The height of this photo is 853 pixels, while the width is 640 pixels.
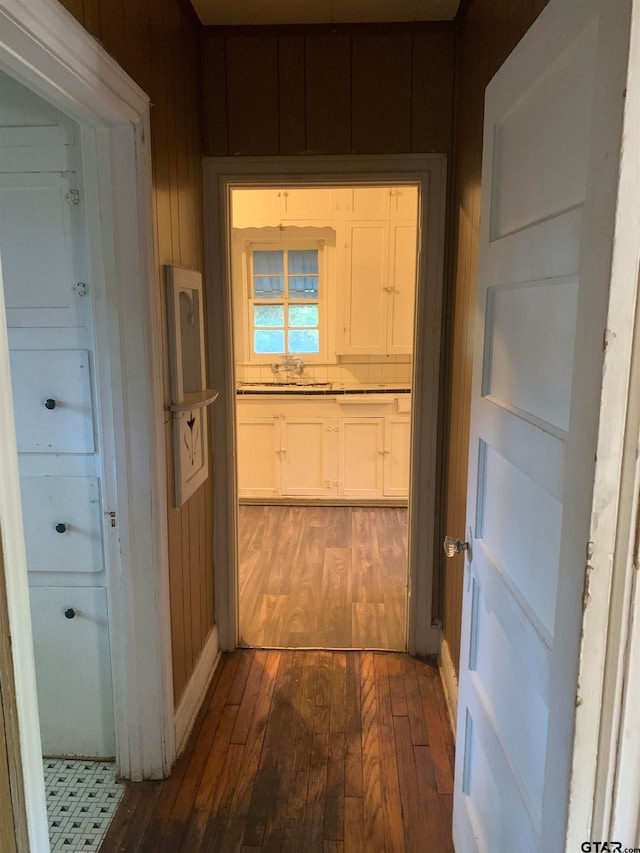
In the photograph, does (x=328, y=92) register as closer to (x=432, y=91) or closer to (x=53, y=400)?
(x=432, y=91)

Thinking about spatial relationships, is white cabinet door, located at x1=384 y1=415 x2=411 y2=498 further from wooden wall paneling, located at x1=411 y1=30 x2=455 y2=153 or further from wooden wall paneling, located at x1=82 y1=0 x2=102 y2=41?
wooden wall paneling, located at x1=82 y1=0 x2=102 y2=41

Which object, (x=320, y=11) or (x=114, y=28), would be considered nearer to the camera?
(x=114, y=28)

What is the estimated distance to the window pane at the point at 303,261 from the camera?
4988 mm

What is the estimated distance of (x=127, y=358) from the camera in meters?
1.79

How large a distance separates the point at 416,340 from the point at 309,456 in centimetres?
237

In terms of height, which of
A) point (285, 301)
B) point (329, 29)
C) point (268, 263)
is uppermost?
point (329, 29)

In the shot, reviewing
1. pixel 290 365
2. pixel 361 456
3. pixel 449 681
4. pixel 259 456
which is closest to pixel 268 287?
pixel 290 365

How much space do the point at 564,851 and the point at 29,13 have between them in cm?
165

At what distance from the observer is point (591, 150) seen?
2.54 feet

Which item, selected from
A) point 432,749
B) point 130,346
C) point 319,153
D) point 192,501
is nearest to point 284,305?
point 319,153

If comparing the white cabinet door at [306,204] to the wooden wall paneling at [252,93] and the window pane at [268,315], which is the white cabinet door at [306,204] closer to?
the window pane at [268,315]

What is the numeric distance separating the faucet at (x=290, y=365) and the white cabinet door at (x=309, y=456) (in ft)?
1.80

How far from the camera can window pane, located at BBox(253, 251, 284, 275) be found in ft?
16.5

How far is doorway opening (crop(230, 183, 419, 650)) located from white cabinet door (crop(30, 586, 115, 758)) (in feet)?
6.87
